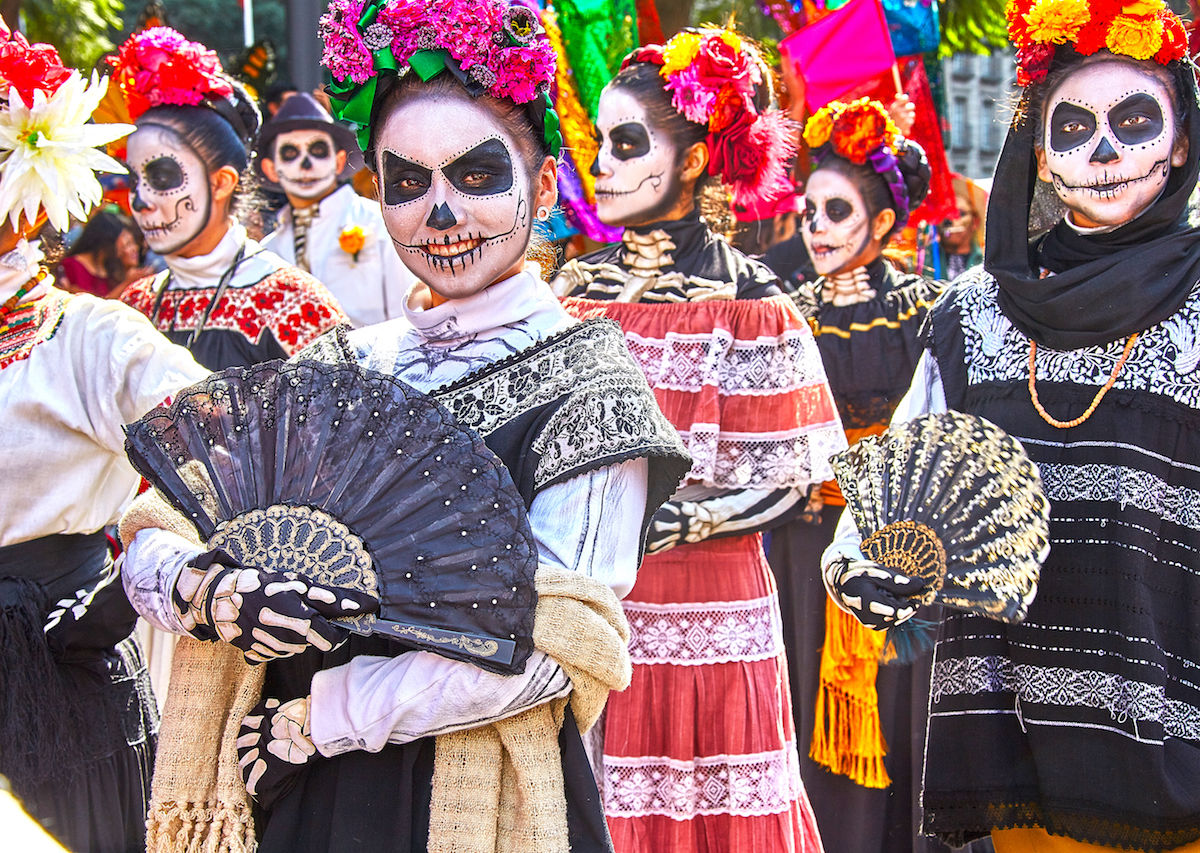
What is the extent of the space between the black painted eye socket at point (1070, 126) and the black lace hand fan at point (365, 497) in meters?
1.99

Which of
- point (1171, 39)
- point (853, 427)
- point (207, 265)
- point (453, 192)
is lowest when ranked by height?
point (853, 427)

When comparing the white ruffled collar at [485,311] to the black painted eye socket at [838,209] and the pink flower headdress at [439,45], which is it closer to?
the pink flower headdress at [439,45]

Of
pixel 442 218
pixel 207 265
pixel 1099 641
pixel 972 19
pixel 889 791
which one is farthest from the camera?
pixel 972 19

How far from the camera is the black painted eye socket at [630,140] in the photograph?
4.50m

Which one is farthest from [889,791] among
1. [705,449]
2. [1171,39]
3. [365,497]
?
[365,497]

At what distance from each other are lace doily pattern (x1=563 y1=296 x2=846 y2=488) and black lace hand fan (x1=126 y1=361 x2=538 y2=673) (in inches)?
77.7

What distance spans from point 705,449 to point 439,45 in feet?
6.28

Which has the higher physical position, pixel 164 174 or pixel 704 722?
pixel 164 174

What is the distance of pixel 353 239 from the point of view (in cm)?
683

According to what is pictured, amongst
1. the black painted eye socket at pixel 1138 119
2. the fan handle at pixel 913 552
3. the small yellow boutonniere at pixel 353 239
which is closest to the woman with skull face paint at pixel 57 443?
the fan handle at pixel 913 552

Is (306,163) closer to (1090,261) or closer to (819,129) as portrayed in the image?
(819,129)

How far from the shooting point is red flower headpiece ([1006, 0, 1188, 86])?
3.45m

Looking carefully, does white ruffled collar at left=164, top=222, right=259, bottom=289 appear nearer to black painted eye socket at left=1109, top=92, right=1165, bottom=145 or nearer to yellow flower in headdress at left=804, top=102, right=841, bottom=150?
yellow flower in headdress at left=804, top=102, right=841, bottom=150

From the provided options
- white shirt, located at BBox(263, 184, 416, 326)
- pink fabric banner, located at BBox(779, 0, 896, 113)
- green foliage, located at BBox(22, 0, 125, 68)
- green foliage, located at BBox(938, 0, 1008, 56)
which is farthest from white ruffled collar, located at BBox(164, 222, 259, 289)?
green foliage, located at BBox(938, 0, 1008, 56)
